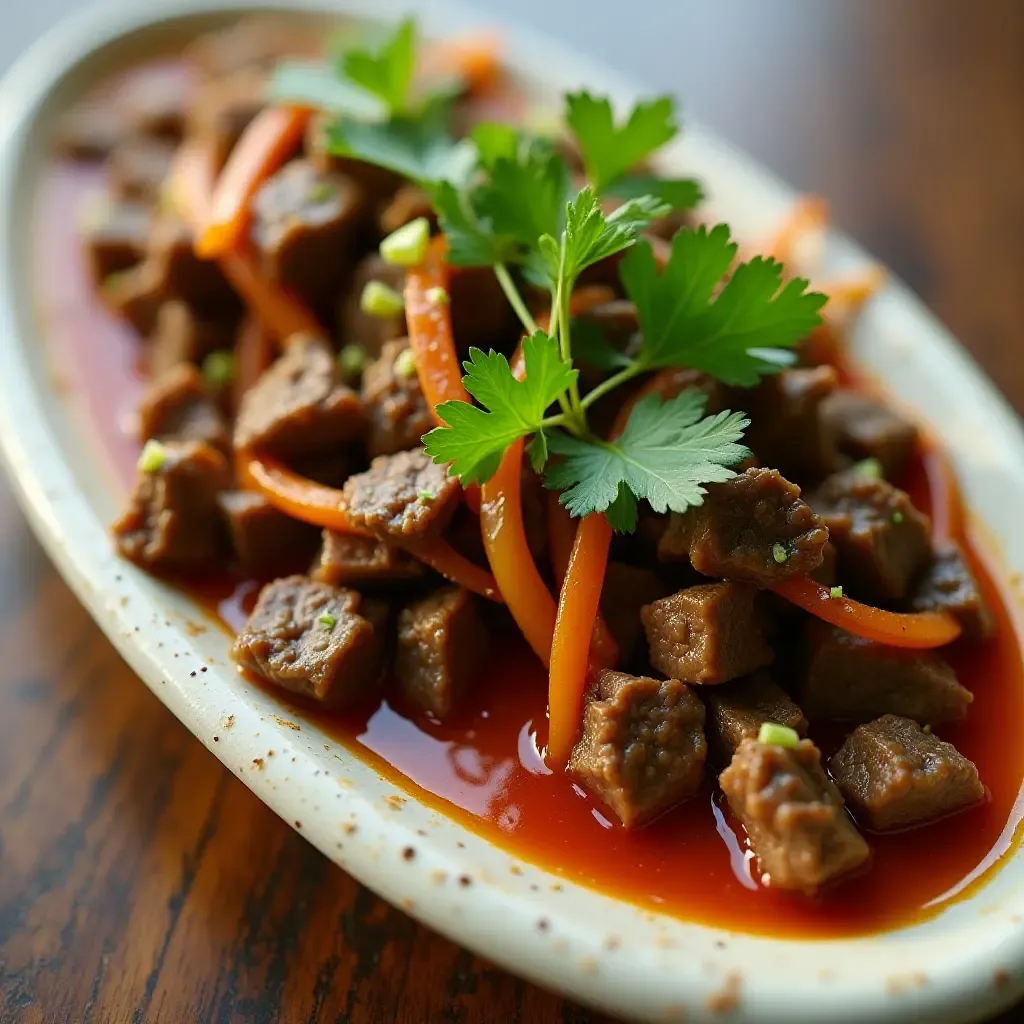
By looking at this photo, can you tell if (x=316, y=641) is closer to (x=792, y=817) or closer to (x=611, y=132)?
(x=792, y=817)

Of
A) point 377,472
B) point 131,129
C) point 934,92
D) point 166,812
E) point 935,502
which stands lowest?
point 166,812

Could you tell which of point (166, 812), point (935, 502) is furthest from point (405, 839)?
point (935, 502)

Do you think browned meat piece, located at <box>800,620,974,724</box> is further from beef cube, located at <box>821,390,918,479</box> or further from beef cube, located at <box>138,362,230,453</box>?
beef cube, located at <box>138,362,230,453</box>

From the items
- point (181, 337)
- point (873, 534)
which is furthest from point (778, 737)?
point (181, 337)

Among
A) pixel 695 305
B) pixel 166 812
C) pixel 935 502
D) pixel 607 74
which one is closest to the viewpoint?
pixel 695 305

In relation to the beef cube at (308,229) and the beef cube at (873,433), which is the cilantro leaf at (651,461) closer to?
the beef cube at (873,433)

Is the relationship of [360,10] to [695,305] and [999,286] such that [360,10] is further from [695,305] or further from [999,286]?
[999,286]

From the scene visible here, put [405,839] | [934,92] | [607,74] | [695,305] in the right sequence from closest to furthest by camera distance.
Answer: [405,839] < [695,305] < [607,74] < [934,92]
